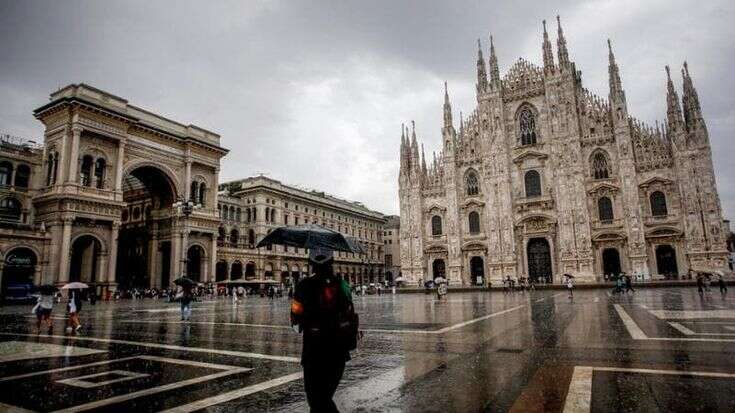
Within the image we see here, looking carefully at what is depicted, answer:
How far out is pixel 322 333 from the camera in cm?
346

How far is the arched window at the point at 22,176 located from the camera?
41281mm

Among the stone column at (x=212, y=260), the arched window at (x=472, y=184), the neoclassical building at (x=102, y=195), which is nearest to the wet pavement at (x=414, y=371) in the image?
the neoclassical building at (x=102, y=195)

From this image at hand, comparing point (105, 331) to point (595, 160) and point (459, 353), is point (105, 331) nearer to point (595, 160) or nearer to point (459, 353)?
point (459, 353)

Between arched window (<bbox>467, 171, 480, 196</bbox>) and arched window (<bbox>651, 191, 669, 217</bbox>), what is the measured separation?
15162mm

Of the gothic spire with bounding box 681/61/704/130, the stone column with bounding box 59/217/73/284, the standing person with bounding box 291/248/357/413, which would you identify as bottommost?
the standing person with bounding box 291/248/357/413

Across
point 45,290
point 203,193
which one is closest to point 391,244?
point 203,193

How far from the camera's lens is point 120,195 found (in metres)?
36.3

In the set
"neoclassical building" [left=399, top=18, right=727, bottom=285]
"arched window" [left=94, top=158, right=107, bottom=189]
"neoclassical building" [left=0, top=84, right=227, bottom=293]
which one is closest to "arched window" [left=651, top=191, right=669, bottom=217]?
"neoclassical building" [left=399, top=18, right=727, bottom=285]

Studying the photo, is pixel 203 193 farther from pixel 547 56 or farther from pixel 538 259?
pixel 547 56

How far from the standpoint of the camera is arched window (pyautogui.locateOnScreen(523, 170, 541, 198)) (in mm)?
41638

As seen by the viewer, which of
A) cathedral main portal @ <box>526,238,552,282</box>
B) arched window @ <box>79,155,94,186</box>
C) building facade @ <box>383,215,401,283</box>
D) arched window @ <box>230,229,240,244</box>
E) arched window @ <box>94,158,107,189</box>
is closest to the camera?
arched window @ <box>79,155,94,186</box>

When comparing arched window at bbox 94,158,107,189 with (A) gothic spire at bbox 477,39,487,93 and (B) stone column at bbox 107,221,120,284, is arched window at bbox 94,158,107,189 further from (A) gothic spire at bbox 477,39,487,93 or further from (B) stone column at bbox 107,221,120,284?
(A) gothic spire at bbox 477,39,487,93

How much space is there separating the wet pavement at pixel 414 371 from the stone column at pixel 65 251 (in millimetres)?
25140

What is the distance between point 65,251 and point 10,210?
47.3 ft
